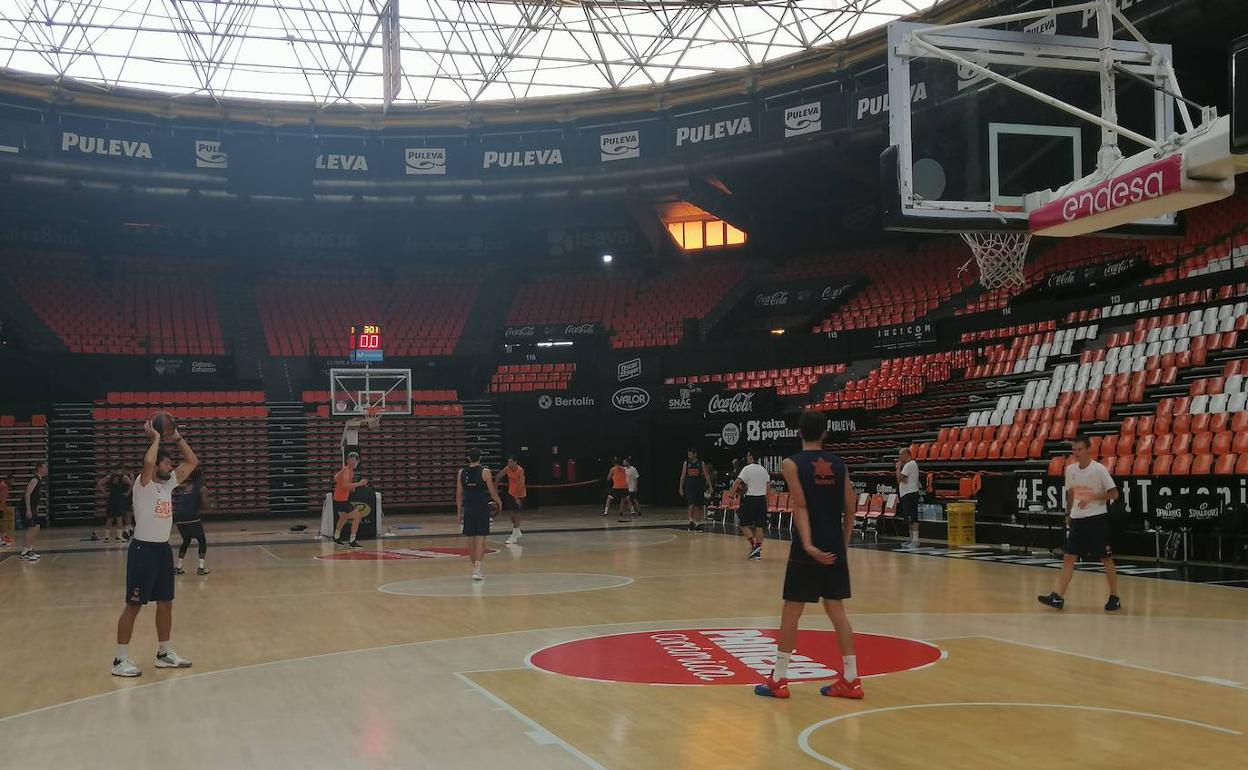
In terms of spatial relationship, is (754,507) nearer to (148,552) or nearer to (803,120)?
(148,552)

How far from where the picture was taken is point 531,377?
35.8 m

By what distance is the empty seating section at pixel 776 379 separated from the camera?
31.0 meters

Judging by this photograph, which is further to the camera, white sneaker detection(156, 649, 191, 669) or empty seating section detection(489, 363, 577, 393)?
empty seating section detection(489, 363, 577, 393)

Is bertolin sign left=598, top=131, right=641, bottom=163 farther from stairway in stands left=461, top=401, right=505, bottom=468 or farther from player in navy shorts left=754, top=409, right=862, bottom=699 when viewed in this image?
player in navy shorts left=754, top=409, right=862, bottom=699

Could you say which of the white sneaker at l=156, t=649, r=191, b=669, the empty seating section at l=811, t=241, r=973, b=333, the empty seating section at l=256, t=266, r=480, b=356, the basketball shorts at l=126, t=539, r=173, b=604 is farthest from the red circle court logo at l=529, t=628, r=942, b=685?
the empty seating section at l=256, t=266, r=480, b=356

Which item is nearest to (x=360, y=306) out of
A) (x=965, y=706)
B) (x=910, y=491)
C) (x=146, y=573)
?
(x=910, y=491)

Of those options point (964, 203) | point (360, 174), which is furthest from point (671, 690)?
point (360, 174)

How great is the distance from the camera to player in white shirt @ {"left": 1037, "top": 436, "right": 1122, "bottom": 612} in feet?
Answer: 38.6

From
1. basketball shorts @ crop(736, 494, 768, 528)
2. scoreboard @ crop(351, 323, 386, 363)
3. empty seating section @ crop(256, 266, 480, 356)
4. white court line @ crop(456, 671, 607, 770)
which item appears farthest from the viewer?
empty seating section @ crop(256, 266, 480, 356)

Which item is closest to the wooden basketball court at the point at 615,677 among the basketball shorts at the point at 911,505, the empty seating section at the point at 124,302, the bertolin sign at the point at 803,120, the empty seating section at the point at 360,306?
the basketball shorts at the point at 911,505

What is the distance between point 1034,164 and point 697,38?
2369cm

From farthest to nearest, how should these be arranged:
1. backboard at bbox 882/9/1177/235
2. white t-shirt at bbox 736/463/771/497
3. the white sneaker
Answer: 1. white t-shirt at bbox 736/463/771/497
2. backboard at bbox 882/9/1177/235
3. the white sneaker

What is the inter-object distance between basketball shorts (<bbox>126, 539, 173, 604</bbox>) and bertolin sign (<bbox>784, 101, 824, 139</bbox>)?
1036 inches

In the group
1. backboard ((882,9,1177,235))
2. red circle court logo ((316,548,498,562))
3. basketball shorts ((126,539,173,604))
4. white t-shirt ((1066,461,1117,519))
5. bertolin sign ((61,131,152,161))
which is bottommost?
red circle court logo ((316,548,498,562))
